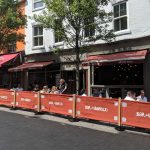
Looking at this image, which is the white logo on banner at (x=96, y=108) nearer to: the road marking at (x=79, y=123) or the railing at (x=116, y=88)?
the road marking at (x=79, y=123)

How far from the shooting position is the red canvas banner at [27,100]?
58.3ft

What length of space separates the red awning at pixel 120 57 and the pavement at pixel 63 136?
13.9 feet

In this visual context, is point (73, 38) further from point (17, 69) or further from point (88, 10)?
point (17, 69)

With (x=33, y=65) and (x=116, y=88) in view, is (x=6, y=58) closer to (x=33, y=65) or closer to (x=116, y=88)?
(x=33, y=65)

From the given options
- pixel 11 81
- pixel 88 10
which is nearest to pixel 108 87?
pixel 88 10

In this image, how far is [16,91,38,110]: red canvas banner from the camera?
17.8 m

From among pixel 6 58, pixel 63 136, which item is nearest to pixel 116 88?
pixel 63 136

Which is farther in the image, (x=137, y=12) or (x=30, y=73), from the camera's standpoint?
(x=30, y=73)

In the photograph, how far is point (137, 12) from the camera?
18797 mm

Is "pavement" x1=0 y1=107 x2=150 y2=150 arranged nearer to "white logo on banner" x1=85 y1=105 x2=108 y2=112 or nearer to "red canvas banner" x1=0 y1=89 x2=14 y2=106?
"white logo on banner" x1=85 y1=105 x2=108 y2=112

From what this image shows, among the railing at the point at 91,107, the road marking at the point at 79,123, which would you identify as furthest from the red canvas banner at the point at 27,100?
the road marking at the point at 79,123

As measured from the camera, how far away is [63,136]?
11531 mm

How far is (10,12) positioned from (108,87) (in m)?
9.38

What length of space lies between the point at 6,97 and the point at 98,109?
804 centimetres
